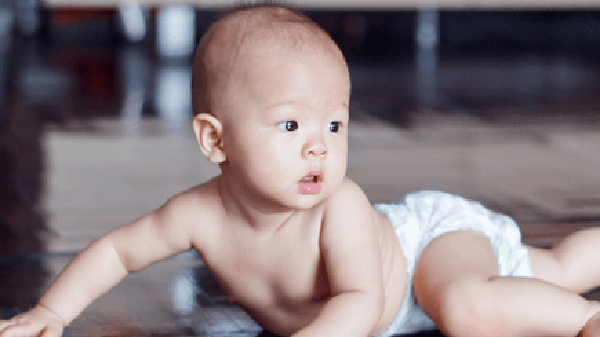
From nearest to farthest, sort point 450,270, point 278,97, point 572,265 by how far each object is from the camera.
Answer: point 278,97, point 450,270, point 572,265

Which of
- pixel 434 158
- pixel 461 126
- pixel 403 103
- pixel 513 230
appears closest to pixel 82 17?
pixel 403 103

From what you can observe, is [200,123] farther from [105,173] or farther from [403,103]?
[403,103]

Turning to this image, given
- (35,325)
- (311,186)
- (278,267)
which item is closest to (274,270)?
(278,267)

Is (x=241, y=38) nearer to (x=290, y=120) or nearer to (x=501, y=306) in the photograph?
(x=290, y=120)

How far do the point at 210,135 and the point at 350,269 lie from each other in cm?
16

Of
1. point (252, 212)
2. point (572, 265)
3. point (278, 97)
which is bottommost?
point (572, 265)

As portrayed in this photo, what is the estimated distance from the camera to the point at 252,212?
0.72m

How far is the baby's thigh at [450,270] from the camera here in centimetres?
73

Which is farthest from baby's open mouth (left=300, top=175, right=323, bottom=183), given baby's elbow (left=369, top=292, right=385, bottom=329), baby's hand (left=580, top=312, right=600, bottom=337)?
baby's hand (left=580, top=312, right=600, bottom=337)

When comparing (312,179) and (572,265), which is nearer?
(312,179)

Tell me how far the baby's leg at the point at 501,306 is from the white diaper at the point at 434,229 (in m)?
0.05

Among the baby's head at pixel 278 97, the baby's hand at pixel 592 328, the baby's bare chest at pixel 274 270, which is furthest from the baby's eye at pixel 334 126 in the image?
the baby's hand at pixel 592 328

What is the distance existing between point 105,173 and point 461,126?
886 millimetres

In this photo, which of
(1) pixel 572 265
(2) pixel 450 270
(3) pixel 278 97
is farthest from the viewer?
(1) pixel 572 265
